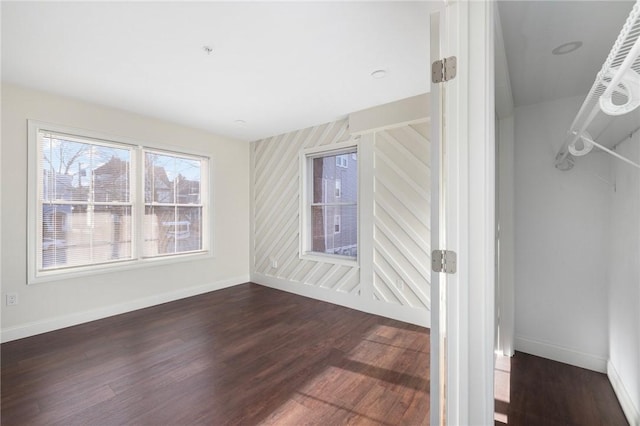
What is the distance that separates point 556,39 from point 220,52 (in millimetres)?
2276

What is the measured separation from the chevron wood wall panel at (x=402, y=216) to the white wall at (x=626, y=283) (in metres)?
1.39

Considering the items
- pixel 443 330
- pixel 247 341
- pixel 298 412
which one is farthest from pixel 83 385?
pixel 443 330

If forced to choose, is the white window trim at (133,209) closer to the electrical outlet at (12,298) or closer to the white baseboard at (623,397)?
the electrical outlet at (12,298)

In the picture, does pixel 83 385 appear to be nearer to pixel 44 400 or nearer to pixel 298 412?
pixel 44 400

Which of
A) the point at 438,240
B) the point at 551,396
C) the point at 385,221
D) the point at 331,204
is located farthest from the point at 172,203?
the point at 551,396

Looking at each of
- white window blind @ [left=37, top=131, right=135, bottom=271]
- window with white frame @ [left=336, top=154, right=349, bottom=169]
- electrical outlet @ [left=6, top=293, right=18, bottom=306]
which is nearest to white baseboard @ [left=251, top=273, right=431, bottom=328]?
window with white frame @ [left=336, top=154, right=349, bottom=169]

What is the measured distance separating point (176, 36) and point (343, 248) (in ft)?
9.54

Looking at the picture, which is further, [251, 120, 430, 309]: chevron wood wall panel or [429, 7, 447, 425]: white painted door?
[251, 120, 430, 309]: chevron wood wall panel

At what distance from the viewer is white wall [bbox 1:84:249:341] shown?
8.81 feet

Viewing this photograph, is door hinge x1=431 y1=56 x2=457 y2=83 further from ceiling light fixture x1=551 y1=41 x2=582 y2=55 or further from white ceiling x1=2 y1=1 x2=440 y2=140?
ceiling light fixture x1=551 y1=41 x2=582 y2=55

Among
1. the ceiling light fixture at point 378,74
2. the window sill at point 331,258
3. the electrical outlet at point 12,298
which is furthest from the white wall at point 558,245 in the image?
the electrical outlet at point 12,298

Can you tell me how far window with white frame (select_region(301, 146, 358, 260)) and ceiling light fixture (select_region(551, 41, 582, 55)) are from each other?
2.18m

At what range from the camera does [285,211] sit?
4.36 metres

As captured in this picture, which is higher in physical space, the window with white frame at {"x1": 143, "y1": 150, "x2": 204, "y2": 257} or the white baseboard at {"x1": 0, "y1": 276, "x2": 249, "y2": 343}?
the window with white frame at {"x1": 143, "y1": 150, "x2": 204, "y2": 257}
